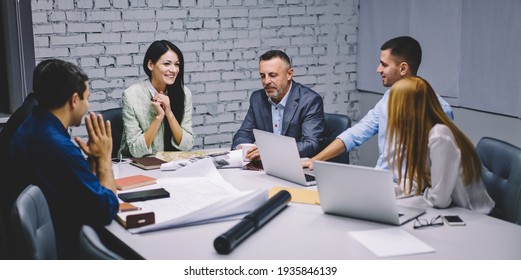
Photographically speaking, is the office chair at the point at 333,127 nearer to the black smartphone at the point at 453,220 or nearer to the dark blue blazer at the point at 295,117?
the dark blue blazer at the point at 295,117

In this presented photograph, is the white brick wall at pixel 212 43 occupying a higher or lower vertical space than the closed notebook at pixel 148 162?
higher

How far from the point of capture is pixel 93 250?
1469 mm

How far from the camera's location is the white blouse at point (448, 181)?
6.79ft

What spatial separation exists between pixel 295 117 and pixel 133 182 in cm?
120

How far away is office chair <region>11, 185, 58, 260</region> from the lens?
5.41 feet

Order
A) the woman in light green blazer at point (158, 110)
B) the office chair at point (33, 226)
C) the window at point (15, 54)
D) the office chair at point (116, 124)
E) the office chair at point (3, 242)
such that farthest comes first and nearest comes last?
the window at point (15, 54)
the office chair at point (116, 124)
the woman in light green blazer at point (158, 110)
the office chair at point (3, 242)
the office chair at point (33, 226)

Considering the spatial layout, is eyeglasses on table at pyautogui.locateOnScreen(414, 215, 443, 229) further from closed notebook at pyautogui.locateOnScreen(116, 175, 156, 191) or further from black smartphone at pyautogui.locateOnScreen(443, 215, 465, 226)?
closed notebook at pyautogui.locateOnScreen(116, 175, 156, 191)

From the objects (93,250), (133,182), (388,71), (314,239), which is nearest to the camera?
(93,250)

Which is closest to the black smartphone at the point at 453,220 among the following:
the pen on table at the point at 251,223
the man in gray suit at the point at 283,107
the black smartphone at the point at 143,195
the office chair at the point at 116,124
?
the pen on table at the point at 251,223

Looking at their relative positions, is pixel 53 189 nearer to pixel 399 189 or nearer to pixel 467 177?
pixel 399 189

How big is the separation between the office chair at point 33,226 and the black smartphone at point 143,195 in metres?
0.38

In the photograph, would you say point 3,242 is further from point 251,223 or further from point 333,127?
point 333,127

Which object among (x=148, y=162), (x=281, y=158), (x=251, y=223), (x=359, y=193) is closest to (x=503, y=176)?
(x=359, y=193)

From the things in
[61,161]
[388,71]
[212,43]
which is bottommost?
[61,161]
